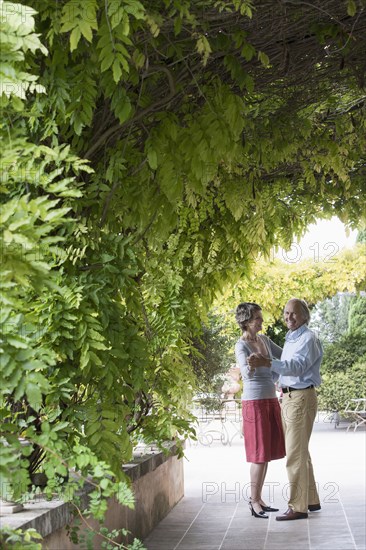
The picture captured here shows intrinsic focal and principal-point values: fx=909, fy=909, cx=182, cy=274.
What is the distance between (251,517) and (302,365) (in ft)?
3.98

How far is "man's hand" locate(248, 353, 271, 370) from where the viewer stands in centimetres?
637

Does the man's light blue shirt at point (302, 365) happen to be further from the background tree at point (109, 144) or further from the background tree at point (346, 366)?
the background tree at point (346, 366)

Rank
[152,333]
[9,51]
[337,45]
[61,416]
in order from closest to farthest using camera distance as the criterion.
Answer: [9,51]
[61,416]
[337,45]
[152,333]

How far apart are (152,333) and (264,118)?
4.39 feet

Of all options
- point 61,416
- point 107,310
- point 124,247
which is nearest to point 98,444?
point 61,416

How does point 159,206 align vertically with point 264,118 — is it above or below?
below

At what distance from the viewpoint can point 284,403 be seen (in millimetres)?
6383

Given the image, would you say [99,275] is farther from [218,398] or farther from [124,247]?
[218,398]

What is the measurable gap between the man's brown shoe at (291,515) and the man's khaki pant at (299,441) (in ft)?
0.11

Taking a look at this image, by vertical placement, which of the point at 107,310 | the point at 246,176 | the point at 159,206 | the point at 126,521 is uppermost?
the point at 246,176

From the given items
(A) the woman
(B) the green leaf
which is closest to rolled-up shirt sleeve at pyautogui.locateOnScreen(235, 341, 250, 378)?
(A) the woman

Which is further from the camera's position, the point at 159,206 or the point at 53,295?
the point at 159,206

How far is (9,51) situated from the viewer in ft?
6.23

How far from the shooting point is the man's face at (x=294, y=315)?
6496 millimetres
